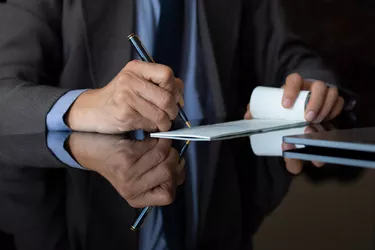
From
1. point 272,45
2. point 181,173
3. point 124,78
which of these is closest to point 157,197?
point 181,173

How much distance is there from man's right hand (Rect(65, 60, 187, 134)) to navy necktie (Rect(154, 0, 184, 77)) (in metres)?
0.54

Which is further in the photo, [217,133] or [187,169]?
[217,133]

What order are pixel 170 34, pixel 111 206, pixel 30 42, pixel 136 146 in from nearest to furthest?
pixel 111 206
pixel 136 146
pixel 30 42
pixel 170 34

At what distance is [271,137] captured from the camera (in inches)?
33.8

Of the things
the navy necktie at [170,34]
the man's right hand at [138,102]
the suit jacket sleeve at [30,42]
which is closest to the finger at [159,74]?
the man's right hand at [138,102]

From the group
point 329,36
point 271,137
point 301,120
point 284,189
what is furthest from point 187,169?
point 329,36

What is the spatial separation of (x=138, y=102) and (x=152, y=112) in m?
0.03

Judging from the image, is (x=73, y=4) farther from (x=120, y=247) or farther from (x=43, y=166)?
(x=120, y=247)

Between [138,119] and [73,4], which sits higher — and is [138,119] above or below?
below

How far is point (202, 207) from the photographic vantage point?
1.58 feet

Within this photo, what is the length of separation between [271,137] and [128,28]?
714 mm

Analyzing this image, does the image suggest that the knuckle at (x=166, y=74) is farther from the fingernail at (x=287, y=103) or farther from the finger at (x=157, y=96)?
the fingernail at (x=287, y=103)

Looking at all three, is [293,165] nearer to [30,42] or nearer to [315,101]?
[315,101]

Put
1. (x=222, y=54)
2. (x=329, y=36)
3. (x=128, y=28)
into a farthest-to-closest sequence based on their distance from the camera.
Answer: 1. (x=329, y=36)
2. (x=222, y=54)
3. (x=128, y=28)
